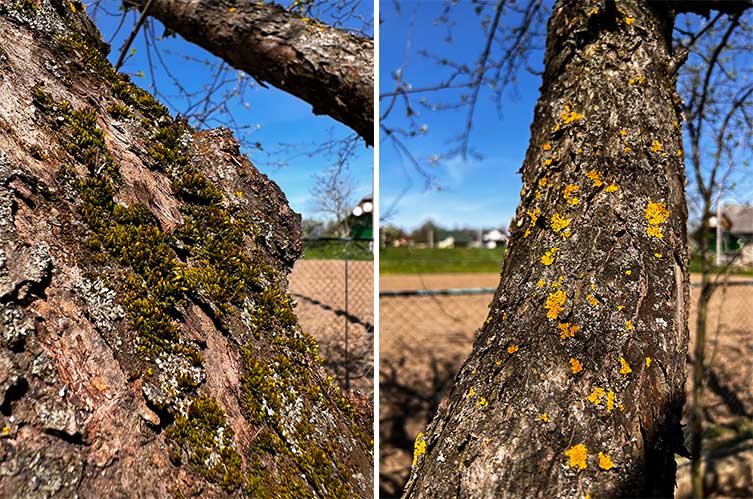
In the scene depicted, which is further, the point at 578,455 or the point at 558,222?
the point at 558,222

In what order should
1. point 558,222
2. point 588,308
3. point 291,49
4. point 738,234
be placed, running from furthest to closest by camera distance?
point 738,234 → point 291,49 → point 558,222 → point 588,308

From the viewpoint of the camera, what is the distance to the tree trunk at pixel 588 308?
0.67m

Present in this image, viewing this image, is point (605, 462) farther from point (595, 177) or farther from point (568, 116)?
point (568, 116)

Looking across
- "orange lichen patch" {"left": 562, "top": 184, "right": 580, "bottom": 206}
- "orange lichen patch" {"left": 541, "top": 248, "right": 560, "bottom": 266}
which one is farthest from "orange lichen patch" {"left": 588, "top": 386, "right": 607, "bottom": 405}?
"orange lichen patch" {"left": 562, "top": 184, "right": 580, "bottom": 206}

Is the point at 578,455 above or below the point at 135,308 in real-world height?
below

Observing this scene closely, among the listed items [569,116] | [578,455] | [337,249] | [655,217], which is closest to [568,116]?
[569,116]

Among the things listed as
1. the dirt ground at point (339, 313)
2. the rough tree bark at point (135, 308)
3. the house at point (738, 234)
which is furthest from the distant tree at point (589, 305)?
the dirt ground at point (339, 313)

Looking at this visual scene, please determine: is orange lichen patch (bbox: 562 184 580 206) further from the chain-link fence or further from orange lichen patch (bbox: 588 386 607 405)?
the chain-link fence

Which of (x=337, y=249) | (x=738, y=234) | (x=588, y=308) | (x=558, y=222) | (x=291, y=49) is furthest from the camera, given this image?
(x=337, y=249)

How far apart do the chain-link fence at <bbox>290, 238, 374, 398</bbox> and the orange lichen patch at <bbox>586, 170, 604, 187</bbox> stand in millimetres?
2740

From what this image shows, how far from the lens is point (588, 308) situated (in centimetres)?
77

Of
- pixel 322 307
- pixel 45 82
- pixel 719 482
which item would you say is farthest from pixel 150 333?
pixel 322 307

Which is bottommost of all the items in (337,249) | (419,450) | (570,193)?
(419,450)

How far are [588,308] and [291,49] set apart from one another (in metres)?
1.42
